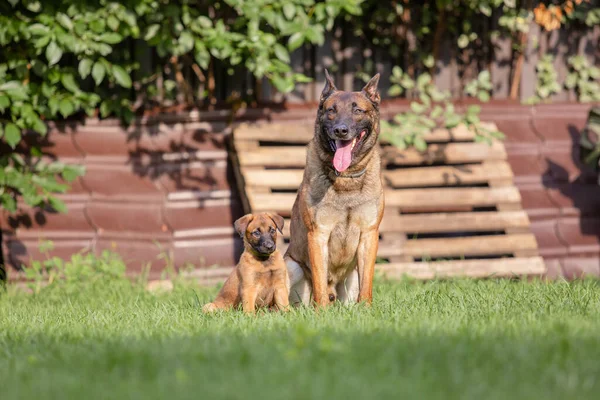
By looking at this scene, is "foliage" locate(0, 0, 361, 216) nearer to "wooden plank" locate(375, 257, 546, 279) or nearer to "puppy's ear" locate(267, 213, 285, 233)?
"wooden plank" locate(375, 257, 546, 279)

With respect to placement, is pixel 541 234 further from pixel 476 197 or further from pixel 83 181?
pixel 83 181

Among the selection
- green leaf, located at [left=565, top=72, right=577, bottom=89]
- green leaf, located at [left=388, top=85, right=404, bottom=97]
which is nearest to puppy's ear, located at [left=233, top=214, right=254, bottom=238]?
green leaf, located at [left=388, top=85, right=404, bottom=97]

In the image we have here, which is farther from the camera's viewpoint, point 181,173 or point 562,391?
point 181,173

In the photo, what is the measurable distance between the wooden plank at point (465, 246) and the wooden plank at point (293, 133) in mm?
1025

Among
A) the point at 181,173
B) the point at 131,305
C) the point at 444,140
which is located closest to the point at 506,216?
the point at 444,140

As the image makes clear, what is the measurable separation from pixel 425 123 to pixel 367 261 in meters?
2.59

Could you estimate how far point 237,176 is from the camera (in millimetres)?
7363

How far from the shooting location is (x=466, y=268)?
6992mm

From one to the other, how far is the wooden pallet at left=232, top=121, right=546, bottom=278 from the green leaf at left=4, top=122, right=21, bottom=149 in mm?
1896

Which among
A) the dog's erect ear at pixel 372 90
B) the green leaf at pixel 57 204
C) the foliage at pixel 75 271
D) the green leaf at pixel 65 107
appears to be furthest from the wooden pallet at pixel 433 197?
the dog's erect ear at pixel 372 90

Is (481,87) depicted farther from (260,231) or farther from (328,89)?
(260,231)

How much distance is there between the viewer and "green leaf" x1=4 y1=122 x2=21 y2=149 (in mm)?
6691

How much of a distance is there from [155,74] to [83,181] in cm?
124

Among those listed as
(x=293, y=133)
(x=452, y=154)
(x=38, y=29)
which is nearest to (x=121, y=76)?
(x=38, y=29)
